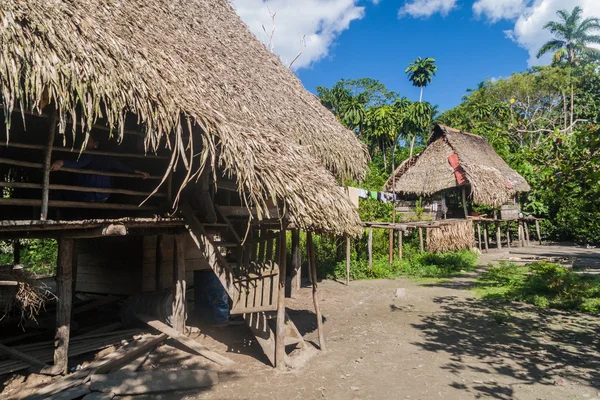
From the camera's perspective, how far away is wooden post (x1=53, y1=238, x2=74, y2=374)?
4652mm

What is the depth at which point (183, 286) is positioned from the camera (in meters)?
6.14

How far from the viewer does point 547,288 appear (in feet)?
29.9

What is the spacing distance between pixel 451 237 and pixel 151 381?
12073 mm

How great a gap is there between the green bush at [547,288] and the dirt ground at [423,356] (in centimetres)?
51

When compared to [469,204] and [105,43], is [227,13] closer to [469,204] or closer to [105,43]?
[105,43]

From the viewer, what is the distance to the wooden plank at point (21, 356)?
4.66 meters

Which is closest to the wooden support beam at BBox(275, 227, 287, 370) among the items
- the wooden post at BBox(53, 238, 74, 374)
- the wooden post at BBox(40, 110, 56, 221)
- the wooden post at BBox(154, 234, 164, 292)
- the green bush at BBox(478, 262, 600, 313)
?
the wooden post at BBox(53, 238, 74, 374)

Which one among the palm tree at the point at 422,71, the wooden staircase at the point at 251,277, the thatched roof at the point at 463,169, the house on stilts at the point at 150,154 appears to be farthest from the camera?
the palm tree at the point at 422,71

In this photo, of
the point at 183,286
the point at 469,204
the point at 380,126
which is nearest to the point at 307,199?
the point at 183,286

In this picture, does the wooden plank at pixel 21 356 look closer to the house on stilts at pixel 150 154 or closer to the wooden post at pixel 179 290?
the house on stilts at pixel 150 154

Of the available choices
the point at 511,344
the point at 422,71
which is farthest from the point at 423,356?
the point at 422,71

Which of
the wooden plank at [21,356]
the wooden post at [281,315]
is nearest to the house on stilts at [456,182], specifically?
the wooden post at [281,315]

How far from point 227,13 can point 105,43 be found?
6.25 m

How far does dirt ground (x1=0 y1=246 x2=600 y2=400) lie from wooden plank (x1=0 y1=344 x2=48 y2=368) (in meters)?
1.17
